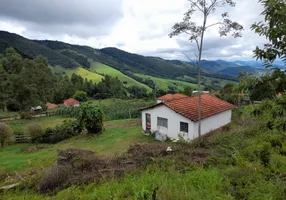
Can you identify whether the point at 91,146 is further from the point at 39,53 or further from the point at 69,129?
the point at 39,53

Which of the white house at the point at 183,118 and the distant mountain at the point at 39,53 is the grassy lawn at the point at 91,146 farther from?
the distant mountain at the point at 39,53

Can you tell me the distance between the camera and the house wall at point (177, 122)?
16.2 m

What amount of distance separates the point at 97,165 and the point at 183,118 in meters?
10.9

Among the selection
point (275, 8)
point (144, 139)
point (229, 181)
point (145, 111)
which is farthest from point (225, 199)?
point (145, 111)

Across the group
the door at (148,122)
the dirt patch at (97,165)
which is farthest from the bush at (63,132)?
the dirt patch at (97,165)

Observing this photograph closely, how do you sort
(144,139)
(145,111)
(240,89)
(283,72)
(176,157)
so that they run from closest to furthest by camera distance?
(283,72), (240,89), (176,157), (144,139), (145,111)

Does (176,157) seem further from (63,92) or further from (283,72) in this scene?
(63,92)

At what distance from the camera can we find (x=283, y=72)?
3.16m


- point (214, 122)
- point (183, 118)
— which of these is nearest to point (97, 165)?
point (183, 118)

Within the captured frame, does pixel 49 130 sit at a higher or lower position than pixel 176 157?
lower

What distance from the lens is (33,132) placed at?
22.4m

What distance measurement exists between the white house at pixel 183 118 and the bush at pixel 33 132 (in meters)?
12.8

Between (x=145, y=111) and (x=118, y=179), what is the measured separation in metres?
14.4

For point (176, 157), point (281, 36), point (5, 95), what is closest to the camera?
point (281, 36)
